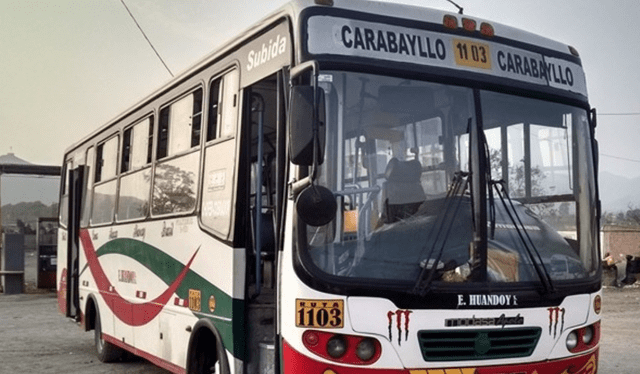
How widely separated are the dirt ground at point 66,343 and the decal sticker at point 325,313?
6142 millimetres

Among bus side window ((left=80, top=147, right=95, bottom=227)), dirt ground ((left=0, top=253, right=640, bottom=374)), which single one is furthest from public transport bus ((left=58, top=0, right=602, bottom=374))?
bus side window ((left=80, top=147, right=95, bottom=227))

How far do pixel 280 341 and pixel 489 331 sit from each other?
1457 millimetres

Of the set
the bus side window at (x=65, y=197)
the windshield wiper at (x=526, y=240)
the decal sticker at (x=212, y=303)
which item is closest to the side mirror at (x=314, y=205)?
the windshield wiper at (x=526, y=240)

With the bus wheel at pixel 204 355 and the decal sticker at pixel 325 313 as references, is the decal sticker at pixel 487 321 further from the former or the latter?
the bus wheel at pixel 204 355

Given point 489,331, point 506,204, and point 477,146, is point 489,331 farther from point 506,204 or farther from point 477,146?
point 477,146

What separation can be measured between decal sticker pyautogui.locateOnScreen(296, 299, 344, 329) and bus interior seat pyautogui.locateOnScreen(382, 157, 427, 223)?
70 cm

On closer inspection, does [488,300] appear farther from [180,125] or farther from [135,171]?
[135,171]

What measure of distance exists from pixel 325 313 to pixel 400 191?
1017mm

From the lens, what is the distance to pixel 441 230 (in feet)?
19.5

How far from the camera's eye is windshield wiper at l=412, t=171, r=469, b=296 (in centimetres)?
580

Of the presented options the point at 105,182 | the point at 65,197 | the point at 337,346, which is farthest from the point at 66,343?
the point at 337,346

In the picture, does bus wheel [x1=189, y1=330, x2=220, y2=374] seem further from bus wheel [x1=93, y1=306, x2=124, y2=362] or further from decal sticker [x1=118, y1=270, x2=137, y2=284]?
bus wheel [x1=93, y1=306, x2=124, y2=362]

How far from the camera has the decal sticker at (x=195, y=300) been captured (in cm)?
755

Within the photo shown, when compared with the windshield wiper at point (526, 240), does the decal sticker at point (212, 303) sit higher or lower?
lower
